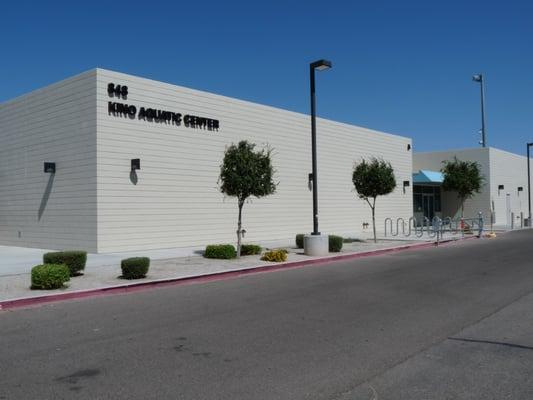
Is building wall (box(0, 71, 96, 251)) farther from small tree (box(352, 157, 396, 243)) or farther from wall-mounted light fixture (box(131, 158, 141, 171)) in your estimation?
small tree (box(352, 157, 396, 243))

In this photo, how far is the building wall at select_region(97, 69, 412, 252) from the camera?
1809 centimetres

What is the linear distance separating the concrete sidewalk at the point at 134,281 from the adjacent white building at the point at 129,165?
145cm

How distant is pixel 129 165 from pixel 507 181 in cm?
3625

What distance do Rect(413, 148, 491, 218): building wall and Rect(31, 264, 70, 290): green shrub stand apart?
36.0 metres

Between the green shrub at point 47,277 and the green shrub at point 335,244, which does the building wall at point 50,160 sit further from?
the green shrub at point 335,244

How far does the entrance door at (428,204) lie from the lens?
132ft

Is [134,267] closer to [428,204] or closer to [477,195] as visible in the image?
[428,204]

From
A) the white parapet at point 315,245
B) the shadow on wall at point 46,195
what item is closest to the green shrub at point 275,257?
the white parapet at point 315,245

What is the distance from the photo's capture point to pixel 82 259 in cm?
1245

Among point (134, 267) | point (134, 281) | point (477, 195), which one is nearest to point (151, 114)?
point (134, 267)

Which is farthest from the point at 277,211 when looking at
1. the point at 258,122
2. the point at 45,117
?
the point at 45,117

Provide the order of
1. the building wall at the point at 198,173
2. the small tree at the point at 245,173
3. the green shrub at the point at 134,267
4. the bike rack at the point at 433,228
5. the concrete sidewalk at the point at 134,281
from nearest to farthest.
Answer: the concrete sidewalk at the point at 134,281
the green shrub at the point at 134,267
the small tree at the point at 245,173
the building wall at the point at 198,173
the bike rack at the point at 433,228

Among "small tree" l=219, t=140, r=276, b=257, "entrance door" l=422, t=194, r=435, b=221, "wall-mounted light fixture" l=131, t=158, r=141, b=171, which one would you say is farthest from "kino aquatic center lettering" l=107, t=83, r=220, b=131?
"entrance door" l=422, t=194, r=435, b=221

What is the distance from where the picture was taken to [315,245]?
17.2 metres
